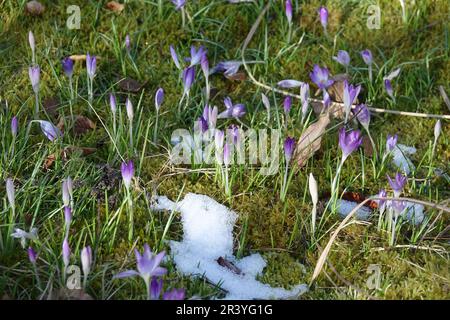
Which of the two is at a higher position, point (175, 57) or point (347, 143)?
→ point (175, 57)

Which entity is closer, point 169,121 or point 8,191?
point 8,191

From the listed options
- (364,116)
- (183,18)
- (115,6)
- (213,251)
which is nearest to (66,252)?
(213,251)

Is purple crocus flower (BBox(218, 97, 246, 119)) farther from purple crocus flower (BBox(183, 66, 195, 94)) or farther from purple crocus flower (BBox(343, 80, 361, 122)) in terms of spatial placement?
purple crocus flower (BBox(343, 80, 361, 122))

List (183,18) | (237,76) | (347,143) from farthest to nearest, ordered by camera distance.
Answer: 1. (183,18)
2. (237,76)
3. (347,143)

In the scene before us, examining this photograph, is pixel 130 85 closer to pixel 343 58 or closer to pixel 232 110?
pixel 232 110

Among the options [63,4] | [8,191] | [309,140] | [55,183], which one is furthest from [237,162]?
[63,4]

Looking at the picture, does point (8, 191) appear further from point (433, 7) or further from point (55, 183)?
point (433, 7)
